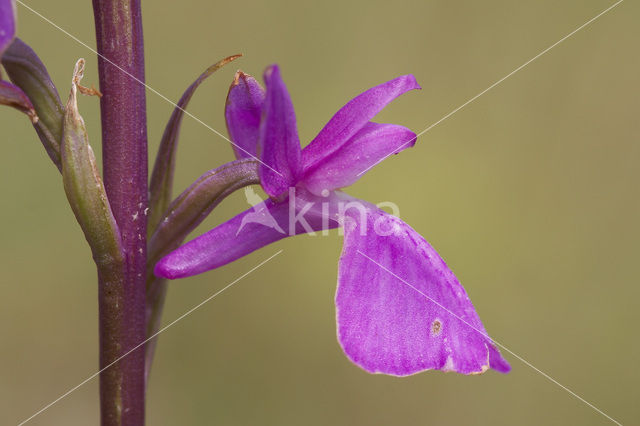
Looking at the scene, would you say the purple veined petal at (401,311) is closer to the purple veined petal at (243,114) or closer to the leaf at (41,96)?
the purple veined petal at (243,114)

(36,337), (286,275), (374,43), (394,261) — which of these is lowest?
(394,261)

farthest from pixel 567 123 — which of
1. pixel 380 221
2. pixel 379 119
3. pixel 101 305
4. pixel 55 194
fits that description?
pixel 101 305

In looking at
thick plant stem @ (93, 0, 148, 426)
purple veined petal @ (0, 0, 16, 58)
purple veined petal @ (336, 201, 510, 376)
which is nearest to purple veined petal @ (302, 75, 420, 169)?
purple veined petal @ (336, 201, 510, 376)

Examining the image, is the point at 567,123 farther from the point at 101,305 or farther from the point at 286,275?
the point at 101,305

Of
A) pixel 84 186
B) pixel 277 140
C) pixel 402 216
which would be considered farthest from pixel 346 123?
pixel 402 216

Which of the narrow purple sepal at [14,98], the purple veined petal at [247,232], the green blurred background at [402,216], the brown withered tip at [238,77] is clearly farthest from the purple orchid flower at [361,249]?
the green blurred background at [402,216]
